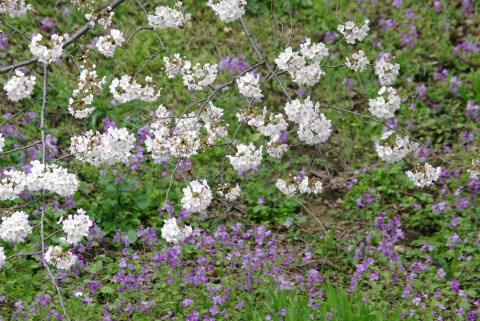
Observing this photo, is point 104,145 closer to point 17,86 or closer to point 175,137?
point 175,137

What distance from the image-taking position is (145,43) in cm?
591

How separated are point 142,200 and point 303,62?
2.16 meters

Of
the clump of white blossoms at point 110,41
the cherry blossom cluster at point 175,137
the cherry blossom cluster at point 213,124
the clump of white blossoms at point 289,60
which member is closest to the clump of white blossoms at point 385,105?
the clump of white blossoms at point 289,60

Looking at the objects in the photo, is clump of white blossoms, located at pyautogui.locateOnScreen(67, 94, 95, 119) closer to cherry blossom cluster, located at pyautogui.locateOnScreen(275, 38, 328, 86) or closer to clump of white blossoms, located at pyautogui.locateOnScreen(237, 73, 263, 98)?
clump of white blossoms, located at pyautogui.locateOnScreen(237, 73, 263, 98)

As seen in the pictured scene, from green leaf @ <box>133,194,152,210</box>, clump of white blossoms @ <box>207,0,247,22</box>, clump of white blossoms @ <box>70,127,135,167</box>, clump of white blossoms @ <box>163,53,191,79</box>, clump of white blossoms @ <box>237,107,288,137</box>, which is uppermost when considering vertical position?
clump of white blossoms @ <box>163,53,191,79</box>

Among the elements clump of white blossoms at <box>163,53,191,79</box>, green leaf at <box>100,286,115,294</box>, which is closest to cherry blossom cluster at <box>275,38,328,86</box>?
clump of white blossoms at <box>163,53,191,79</box>

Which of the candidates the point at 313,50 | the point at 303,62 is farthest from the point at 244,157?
the point at 313,50

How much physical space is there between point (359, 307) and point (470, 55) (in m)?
4.31

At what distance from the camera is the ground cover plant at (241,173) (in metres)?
2.82

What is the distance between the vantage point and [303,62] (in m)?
2.71

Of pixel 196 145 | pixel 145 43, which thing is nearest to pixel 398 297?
pixel 196 145

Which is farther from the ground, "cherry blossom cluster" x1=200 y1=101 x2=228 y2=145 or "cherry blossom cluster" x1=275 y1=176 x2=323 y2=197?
"cherry blossom cluster" x1=200 y1=101 x2=228 y2=145

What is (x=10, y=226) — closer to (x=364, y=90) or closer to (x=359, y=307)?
(x=359, y=307)

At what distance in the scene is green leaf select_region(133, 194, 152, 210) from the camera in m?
4.18
